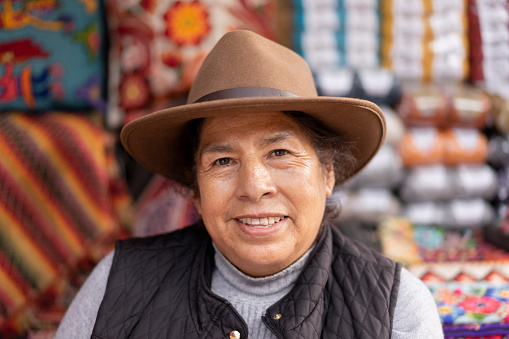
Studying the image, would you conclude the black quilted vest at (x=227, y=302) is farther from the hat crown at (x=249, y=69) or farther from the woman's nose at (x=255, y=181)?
the hat crown at (x=249, y=69)

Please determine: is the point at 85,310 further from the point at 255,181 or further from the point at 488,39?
the point at 488,39

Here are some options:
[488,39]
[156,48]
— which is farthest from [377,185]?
[156,48]

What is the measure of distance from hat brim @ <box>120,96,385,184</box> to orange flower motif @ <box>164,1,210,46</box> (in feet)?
3.26

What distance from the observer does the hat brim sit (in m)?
1.01

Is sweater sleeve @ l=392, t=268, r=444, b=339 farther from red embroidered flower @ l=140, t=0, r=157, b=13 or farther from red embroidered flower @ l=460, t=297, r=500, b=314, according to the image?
red embroidered flower @ l=140, t=0, r=157, b=13

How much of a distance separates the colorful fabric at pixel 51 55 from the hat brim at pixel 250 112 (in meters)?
0.92

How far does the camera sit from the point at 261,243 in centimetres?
110

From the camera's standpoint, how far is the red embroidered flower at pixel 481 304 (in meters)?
1.53

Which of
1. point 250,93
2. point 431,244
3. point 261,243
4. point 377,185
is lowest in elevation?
point 431,244

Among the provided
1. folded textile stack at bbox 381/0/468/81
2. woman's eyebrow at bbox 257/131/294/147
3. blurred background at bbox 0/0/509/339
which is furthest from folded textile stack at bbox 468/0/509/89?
woman's eyebrow at bbox 257/131/294/147

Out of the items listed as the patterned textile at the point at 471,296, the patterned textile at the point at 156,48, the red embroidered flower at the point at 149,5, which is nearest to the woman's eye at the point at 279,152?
the patterned textile at the point at 471,296

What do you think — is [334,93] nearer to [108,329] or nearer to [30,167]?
[30,167]

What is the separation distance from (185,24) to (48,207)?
118 cm

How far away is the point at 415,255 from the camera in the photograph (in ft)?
7.20
